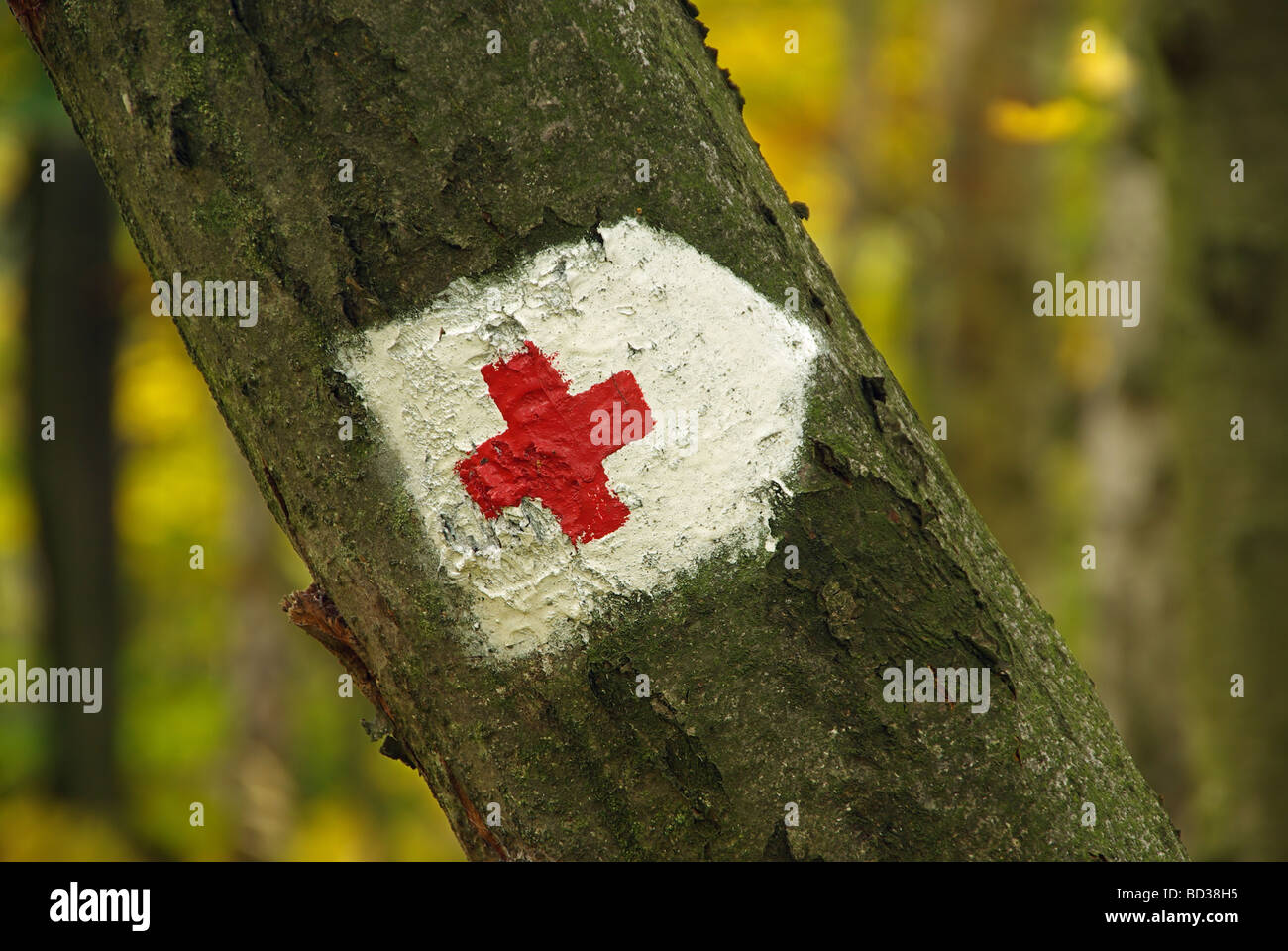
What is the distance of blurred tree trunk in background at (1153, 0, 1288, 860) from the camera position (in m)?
2.70

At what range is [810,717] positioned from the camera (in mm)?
989

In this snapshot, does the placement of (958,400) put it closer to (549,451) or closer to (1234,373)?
(1234,373)

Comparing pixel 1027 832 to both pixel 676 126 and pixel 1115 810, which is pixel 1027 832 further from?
pixel 676 126

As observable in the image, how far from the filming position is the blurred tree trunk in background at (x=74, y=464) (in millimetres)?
8758

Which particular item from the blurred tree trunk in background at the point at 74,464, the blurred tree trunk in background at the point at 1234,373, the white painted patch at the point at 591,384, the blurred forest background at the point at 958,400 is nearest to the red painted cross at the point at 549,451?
the white painted patch at the point at 591,384

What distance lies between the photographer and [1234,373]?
9.20ft

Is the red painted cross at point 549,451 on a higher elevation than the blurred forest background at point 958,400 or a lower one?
lower

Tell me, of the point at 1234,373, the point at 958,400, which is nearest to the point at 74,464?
the point at 958,400

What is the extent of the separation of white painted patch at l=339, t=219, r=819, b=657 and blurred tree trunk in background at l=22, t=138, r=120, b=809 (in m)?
9.04

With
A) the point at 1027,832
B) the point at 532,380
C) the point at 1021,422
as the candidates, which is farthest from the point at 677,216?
the point at 1021,422

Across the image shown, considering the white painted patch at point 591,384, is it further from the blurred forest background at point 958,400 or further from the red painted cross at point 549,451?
the blurred forest background at point 958,400

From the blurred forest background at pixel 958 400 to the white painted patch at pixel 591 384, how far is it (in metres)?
0.48

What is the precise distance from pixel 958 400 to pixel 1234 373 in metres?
2.57

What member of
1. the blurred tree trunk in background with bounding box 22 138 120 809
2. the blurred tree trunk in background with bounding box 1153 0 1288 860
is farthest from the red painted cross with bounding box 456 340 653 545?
the blurred tree trunk in background with bounding box 22 138 120 809
